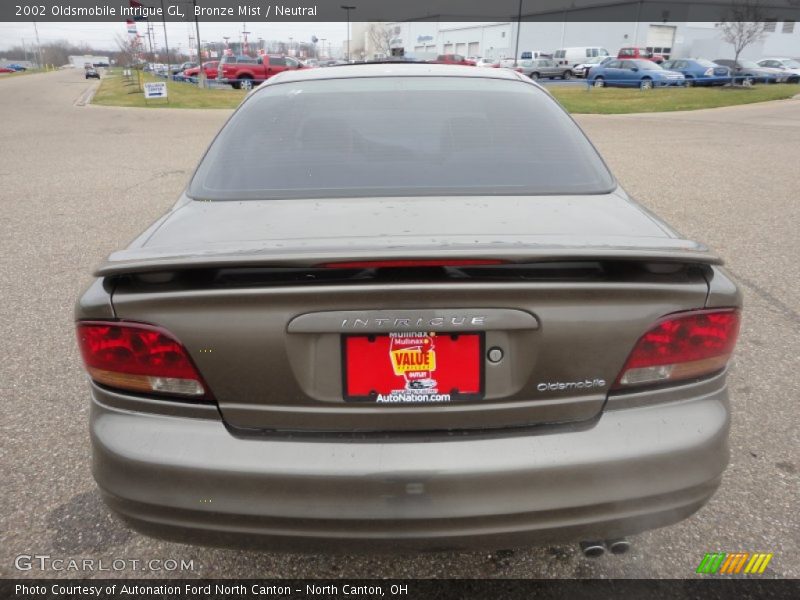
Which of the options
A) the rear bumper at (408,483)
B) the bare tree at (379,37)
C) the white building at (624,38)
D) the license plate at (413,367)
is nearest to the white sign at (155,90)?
the rear bumper at (408,483)

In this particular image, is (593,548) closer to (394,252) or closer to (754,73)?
(394,252)

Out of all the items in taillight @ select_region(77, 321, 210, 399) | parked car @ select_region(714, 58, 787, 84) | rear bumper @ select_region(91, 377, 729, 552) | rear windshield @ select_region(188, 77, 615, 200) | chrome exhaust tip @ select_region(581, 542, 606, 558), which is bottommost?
parked car @ select_region(714, 58, 787, 84)

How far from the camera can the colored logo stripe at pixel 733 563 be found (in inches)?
86.5

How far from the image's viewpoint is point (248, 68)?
33000 millimetres

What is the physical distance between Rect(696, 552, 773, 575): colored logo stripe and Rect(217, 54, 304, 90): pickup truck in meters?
33.7

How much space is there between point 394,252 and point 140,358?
30.6 inches

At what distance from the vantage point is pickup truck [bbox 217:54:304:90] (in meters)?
32.8

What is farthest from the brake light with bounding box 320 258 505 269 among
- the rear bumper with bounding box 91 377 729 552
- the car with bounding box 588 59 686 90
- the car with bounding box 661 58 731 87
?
the car with bounding box 661 58 731 87

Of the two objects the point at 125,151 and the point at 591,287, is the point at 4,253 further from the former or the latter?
the point at 125,151

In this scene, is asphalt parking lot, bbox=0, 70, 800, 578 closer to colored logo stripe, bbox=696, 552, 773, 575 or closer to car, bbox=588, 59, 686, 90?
colored logo stripe, bbox=696, 552, 773, 575

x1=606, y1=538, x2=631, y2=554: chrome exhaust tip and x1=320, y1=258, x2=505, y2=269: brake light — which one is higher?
x1=320, y1=258, x2=505, y2=269: brake light

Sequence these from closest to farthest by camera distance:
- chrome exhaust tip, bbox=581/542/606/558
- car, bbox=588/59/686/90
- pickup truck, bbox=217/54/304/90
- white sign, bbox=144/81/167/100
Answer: chrome exhaust tip, bbox=581/542/606/558
white sign, bbox=144/81/167/100
car, bbox=588/59/686/90
pickup truck, bbox=217/54/304/90

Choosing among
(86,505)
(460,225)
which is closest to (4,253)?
(86,505)

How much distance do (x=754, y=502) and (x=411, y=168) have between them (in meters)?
1.93
